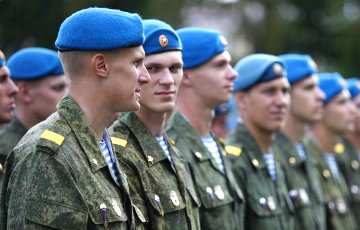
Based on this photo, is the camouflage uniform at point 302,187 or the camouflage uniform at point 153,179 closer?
the camouflage uniform at point 153,179

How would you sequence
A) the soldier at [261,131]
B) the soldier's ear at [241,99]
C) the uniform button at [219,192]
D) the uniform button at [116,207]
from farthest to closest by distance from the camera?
the soldier's ear at [241,99]
the soldier at [261,131]
the uniform button at [219,192]
the uniform button at [116,207]

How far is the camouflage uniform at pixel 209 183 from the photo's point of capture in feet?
19.6

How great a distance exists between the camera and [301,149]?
341 inches

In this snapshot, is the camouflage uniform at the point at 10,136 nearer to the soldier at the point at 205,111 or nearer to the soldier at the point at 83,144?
the soldier at the point at 205,111

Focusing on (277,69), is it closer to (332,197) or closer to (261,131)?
(261,131)

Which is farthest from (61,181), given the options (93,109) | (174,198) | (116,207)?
(174,198)

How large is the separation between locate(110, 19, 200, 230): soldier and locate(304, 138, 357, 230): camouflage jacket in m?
3.69

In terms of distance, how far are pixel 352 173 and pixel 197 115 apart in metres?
4.48

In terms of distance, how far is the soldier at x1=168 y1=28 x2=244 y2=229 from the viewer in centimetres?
617

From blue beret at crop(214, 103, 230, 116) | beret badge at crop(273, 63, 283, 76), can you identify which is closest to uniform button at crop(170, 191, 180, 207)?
beret badge at crop(273, 63, 283, 76)

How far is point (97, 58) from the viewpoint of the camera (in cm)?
407

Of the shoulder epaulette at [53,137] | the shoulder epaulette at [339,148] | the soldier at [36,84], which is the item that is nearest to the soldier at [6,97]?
the soldier at [36,84]

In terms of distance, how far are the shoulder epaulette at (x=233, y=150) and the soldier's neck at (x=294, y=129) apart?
1.53 m

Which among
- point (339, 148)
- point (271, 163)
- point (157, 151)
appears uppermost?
point (339, 148)
